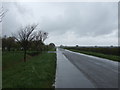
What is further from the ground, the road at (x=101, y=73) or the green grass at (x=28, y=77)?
the green grass at (x=28, y=77)

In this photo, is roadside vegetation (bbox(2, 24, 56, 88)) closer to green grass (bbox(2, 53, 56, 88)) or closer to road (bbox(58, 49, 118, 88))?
green grass (bbox(2, 53, 56, 88))

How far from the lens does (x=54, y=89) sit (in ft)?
17.3

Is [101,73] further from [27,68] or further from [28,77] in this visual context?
[27,68]

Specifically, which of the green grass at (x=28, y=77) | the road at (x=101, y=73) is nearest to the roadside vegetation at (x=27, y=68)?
the green grass at (x=28, y=77)

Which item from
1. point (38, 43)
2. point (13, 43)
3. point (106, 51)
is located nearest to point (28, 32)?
point (38, 43)

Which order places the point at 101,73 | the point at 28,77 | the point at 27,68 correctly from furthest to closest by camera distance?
1. the point at 27,68
2. the point at 101,73
3. the point at 28,77

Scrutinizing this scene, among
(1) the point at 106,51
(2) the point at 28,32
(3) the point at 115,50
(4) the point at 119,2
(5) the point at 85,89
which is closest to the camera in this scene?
(5) the point at 85,89

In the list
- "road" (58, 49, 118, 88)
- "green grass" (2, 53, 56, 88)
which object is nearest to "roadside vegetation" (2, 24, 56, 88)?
"green grass" (2, 53, 56, 88)

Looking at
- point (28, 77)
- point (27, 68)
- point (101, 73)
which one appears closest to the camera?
point (28, 77)

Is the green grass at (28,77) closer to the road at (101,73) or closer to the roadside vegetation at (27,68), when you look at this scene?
the roadside vegetation at (27,68)

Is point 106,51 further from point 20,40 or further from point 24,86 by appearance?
point 24,86

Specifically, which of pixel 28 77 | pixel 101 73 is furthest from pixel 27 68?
pixel 101 73

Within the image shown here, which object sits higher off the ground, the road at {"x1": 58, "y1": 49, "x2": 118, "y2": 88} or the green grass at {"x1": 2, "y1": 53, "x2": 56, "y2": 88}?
the green grass at {"x1": 2, "y1": 53, "x2": 56, "y2": 88}

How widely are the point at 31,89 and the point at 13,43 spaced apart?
45.7m
